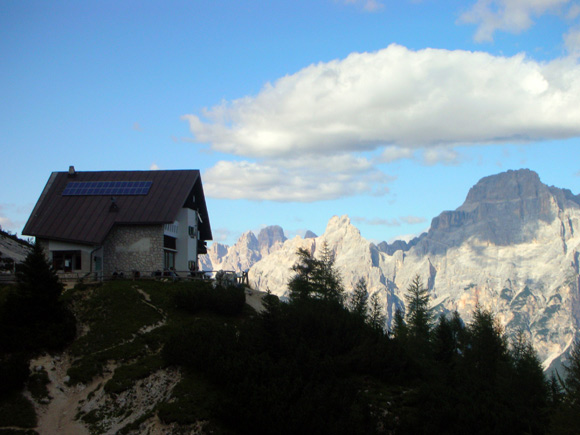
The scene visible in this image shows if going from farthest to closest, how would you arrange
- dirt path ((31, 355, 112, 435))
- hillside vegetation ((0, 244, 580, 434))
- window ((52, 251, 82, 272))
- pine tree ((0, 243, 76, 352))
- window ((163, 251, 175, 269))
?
window ((163, 251, 175, 269)) < window ((52, 251, 82, 272)) < pine tree ((0, 243, 76, 352)) < dirt path ((31, 355, 112, 435)) < hillside vegetation ((0, 244, 580, 434))

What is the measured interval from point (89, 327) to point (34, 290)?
14.0ft

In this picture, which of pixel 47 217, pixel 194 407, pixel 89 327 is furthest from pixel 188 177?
pixel 194 407

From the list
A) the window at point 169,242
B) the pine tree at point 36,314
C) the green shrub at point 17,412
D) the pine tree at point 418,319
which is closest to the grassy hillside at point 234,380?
the green shrub at point 17,412

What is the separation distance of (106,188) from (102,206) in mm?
2833

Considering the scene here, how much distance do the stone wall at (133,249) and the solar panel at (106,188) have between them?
4359 millimetres

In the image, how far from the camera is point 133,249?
56.7 metres

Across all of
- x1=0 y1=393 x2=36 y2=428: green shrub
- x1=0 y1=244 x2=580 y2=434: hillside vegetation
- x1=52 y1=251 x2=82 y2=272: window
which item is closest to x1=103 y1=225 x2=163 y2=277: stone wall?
x1=52 y1=251 x2=82 y2=272: window

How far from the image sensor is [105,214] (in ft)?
188

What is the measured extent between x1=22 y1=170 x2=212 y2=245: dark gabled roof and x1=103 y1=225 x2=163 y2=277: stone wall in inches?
36.2

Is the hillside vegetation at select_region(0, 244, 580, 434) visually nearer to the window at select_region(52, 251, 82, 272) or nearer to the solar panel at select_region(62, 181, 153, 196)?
the window at select_region(52, 251, 82, 272)

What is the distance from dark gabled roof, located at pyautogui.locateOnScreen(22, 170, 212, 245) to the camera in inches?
2190

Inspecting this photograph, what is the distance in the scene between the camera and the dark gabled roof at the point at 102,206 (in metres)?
55.6

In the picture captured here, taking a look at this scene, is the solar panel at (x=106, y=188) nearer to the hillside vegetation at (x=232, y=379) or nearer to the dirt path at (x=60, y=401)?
the hillside vegetation at (x=232, y=379)

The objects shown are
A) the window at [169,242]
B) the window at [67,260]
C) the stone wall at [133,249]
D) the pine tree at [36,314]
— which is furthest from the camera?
the window at [169,242]
